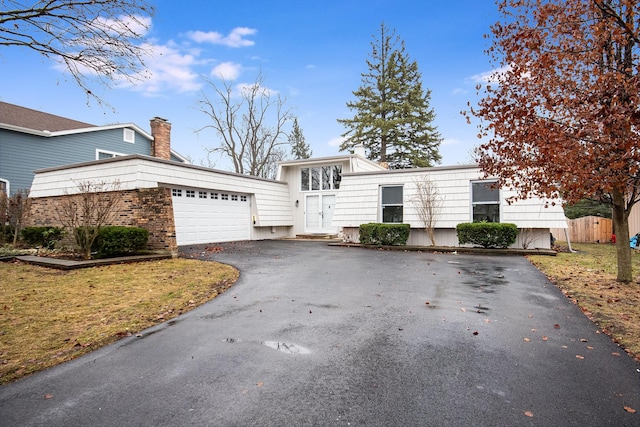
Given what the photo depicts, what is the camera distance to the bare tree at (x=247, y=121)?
29.7 meters

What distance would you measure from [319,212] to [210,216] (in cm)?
619

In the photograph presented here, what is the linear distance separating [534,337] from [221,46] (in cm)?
1843

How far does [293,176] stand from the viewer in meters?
19.8

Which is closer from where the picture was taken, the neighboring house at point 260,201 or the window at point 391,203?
the neighboring house at point 260,201

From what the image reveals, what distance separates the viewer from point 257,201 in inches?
684

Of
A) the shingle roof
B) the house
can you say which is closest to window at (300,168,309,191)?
the house

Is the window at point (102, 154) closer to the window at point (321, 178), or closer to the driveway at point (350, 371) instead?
the window at point (321, 178)

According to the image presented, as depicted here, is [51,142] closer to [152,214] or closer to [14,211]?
[14,211]

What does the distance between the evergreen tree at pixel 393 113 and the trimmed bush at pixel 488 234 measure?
663 inches

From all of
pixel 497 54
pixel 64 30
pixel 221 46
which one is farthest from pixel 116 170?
pixel 497 54

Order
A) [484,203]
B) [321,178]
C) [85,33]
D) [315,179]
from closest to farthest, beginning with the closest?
[85,33]
[484,203]
[321,178]
[315,179]

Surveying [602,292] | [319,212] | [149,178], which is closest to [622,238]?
Result: [602,292]

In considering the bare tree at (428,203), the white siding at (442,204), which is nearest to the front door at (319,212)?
the white siding at (442,204)

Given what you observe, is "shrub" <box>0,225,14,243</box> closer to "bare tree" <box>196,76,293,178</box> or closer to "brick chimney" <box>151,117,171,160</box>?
"brick chimney" <box>151,117,171,160</box>
